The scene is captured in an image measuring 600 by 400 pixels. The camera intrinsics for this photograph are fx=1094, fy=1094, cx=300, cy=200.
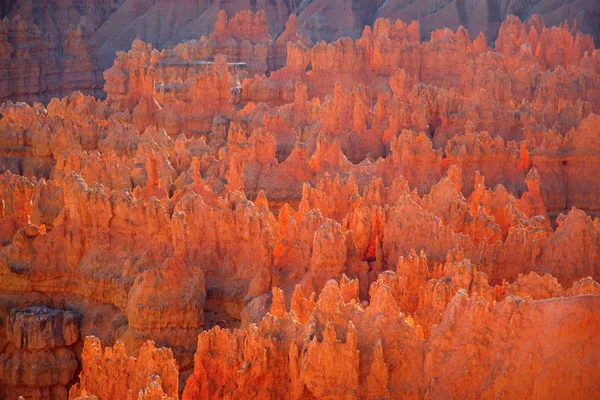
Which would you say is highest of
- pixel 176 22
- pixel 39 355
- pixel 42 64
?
pixel 176 22

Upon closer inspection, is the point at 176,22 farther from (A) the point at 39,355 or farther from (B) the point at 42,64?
(A) the point at 39,355

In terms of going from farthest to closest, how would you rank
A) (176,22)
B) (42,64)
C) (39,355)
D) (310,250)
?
1. (176,22)
2. (42,64)
3. (39,355)
4. (310,250)

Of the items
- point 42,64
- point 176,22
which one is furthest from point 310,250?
point 176,22

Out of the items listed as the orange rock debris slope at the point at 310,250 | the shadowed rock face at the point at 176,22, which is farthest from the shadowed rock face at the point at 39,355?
the shadowed rock face at the point at 176,22

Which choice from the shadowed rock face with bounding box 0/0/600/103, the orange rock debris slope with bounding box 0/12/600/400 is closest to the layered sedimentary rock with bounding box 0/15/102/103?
the shadowed rock face with bounding box 0/0/600/103

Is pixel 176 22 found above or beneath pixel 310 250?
above

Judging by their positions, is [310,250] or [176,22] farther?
[176,22]

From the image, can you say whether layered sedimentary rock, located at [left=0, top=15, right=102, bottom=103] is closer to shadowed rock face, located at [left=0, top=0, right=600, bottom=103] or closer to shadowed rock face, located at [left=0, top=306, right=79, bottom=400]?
shadowed rock face, located at [left=0, top=0, right=600, bottom=103]

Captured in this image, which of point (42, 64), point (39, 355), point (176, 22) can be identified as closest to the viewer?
point (39, 355)

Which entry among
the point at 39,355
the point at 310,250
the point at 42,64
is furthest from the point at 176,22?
the point at 310,250

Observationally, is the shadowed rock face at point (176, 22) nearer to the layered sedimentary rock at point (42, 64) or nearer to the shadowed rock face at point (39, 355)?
the layered sedimentary rock at point (42, 64)
